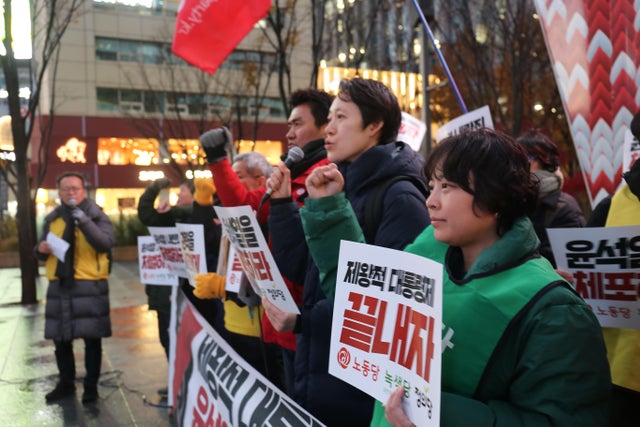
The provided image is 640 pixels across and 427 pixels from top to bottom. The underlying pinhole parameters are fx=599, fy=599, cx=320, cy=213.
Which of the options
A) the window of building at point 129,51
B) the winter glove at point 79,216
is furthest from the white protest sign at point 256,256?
the window of building at point 129,51

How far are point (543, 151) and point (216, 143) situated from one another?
6.68ft

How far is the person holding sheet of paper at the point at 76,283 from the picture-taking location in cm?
561

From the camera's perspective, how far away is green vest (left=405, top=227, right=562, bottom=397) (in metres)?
1.56

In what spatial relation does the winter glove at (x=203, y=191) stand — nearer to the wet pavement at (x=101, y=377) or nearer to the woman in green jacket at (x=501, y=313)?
the wet pavement at (x=101, y=377)

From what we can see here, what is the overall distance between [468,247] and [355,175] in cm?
89

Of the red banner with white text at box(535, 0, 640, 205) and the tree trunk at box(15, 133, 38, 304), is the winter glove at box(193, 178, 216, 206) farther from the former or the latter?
the tree trunk at box(15, 133, 38, 304)

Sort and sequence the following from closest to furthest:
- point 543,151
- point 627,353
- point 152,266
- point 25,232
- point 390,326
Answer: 1. point 390,326
2. point 627,353
3. point 543,151
4. point 152,266
5. point 25,232

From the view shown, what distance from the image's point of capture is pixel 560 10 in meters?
3.65

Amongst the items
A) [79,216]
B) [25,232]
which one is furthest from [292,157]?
[25,232]

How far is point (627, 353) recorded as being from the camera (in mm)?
2408

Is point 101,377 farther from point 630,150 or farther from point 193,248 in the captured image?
point 630,150

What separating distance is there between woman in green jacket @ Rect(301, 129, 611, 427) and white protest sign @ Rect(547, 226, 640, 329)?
32.2 inches

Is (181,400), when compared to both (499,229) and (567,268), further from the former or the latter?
(499,229)

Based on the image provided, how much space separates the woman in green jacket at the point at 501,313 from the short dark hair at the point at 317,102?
1.63 meters
